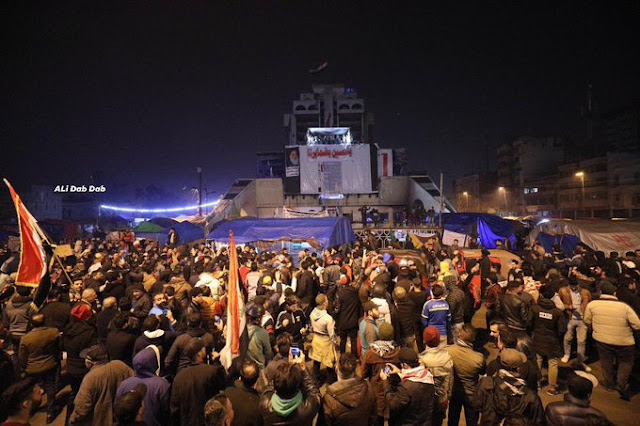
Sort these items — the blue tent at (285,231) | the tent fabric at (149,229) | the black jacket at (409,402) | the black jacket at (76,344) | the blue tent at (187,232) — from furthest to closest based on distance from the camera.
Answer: the blue tent at (187,232) → the tent fabric at (149,229) → the blue tent at (285,231) → the black jacket at (76,344) → the black jacket at (409,402)

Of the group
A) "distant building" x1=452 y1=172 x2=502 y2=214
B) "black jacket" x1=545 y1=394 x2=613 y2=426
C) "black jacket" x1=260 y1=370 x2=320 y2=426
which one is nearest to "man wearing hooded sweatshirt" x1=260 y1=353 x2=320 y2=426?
"black jacket" x1=260 y1=370 x2=320 y2=426

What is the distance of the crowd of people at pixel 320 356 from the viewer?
337cm

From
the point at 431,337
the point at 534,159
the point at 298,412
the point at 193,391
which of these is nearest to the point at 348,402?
the point at 298,412

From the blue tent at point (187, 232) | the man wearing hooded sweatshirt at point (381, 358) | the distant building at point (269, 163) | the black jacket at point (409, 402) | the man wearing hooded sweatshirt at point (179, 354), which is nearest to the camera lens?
the black jacket at point (409, 402)

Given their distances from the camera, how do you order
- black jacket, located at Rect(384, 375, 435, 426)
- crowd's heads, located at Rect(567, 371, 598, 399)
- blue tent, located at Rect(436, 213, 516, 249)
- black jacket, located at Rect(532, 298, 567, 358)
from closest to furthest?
crowd's heads, located at Rect(567, 371, 598, 399) < black jacket, located at Rect(384, 375, 435, 426) < black jacket, located at Rect(532, 298, 567, 358) < blue tent, located at Rect(436, 213, 516, 249)

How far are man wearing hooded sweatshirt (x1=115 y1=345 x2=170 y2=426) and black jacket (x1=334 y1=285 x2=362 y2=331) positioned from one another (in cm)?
365

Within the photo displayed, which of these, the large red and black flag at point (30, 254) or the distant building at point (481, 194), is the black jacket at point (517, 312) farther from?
the distant building at point (481, 194)

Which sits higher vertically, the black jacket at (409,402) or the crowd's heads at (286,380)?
the crowd's heads at (286,380)

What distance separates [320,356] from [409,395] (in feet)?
7.80

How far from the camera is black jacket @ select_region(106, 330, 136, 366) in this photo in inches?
189

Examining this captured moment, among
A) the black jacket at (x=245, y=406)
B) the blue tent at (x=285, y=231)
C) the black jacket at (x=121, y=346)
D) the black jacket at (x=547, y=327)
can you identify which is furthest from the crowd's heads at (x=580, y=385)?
the blue tent at (x=285, y=231)

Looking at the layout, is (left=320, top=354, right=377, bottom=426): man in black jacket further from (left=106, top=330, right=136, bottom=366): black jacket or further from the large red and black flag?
the large red and black flag

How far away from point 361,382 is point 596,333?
15.3 ft

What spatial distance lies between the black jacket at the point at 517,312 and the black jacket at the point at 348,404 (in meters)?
3.78
